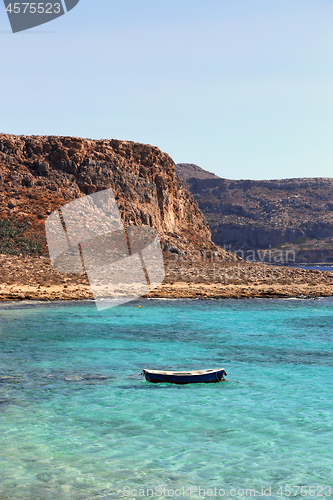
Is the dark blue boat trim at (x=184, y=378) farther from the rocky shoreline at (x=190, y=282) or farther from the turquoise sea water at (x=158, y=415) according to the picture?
the rocky shoreline at (x=190, y=282)

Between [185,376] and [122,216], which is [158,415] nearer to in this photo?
[185,376]

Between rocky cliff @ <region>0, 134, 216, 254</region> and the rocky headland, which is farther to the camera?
rocky cliff @ <region>0, 134, 216, 254</region>

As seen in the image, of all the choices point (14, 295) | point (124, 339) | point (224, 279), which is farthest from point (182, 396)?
point (224, 279)

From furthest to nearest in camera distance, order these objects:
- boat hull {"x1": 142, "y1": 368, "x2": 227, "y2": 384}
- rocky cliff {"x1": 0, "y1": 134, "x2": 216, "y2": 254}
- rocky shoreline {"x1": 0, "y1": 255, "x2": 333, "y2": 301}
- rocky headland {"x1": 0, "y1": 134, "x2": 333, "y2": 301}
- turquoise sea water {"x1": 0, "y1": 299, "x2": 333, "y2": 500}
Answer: rocky cliff {"x1": 0, "y1": 134, "x2": 216, "y2": 254} → rocky headland {"x1": 0, "y1": 134, "x2": 333, "y2": 301} → rocky shoreline {"x1": 0, "y1": 255, "x2": 333, "y2": 301} → boat hull {"x1": 142, "y1": 368, "x2": 227, "y2": 384} → turquoise sea water {"x1": 0, "y1": 299, "x2": 333, "y2": 500}

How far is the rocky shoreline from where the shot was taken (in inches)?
1732

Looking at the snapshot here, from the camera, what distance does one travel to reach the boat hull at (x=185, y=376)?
53.8ft

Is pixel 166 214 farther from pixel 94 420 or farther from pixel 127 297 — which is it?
pixel 94 420

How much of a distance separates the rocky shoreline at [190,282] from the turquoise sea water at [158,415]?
1587 centimetres

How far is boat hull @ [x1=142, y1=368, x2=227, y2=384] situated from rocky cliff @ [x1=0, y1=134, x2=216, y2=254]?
39.2m

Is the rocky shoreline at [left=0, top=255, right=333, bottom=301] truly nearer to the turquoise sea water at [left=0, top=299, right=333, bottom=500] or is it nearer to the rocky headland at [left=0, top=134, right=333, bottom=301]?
the rocky headland at [left=0, top=134, right=333, bottom=301]

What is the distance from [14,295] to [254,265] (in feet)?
98.2

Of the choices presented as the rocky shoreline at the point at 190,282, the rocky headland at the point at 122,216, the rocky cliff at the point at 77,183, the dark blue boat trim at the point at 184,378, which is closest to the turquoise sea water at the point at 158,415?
the dark blue boat trim at the point at 184,378

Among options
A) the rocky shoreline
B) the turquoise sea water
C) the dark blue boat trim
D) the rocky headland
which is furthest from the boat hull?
the rocky headland

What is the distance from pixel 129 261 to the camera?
5388 cm
